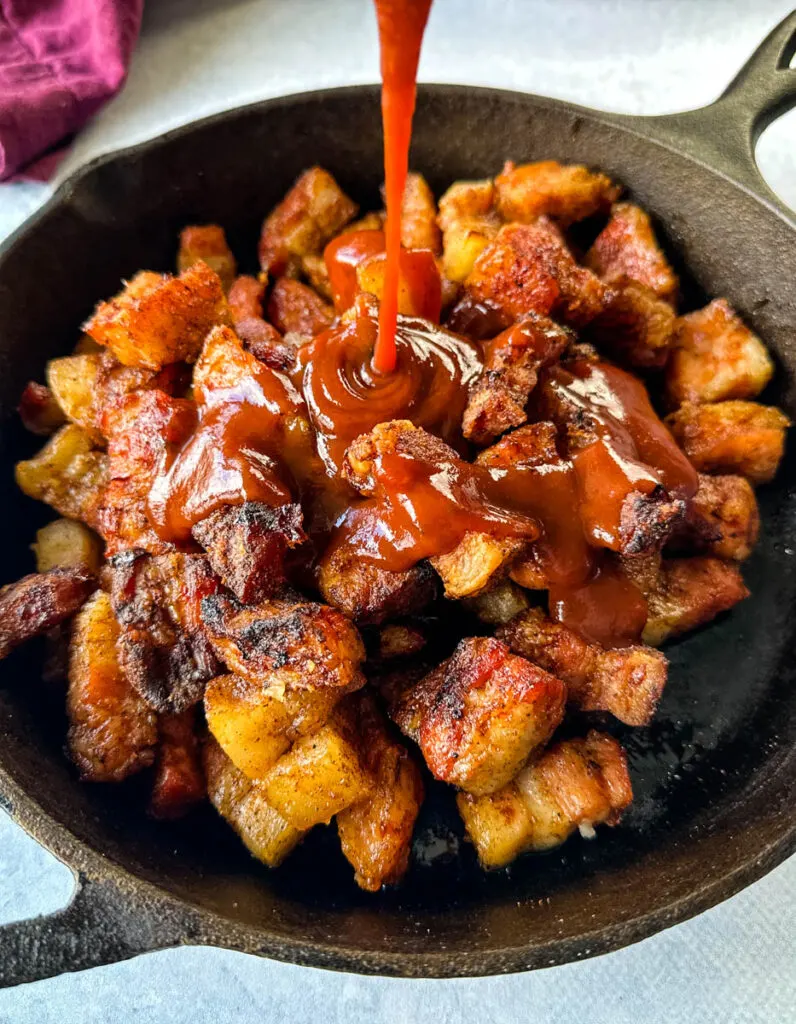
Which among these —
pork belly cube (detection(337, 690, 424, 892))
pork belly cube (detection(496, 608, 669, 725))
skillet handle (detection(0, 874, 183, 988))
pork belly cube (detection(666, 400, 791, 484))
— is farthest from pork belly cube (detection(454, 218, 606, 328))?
skillet handle (detection(0, 874, 183, 988))

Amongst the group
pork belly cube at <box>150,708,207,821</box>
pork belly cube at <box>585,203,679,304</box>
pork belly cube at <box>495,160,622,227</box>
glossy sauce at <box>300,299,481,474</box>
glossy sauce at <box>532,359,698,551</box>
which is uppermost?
pork belly cube at <box>495,160,622,227</box>

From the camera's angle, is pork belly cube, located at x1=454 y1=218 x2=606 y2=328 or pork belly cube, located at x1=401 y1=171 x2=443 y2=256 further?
pork belly cube, located at x1=401 y1=171 x2=443 y2=256

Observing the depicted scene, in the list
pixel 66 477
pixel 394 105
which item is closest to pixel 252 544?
pixel 66 477

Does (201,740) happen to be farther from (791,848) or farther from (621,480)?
(791,848)

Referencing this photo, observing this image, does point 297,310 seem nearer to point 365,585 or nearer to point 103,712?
point 365,585

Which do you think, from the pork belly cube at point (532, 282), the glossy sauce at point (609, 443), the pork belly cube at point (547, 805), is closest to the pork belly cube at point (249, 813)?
the pork belly cube at point (547, 805)

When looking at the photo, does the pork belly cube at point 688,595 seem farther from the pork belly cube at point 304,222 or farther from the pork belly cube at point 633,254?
the pork belly cube at point 304,222

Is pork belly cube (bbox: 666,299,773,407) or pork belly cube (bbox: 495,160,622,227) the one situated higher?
pork belly cube (bbox: 495,160,622,227)

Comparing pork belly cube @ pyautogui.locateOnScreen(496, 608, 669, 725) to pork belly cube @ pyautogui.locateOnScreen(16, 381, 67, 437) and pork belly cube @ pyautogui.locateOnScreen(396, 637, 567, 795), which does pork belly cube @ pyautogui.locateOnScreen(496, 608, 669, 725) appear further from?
pork belly cube @ pyautogui.locateOnScreen(16, 381, 67, 437)
